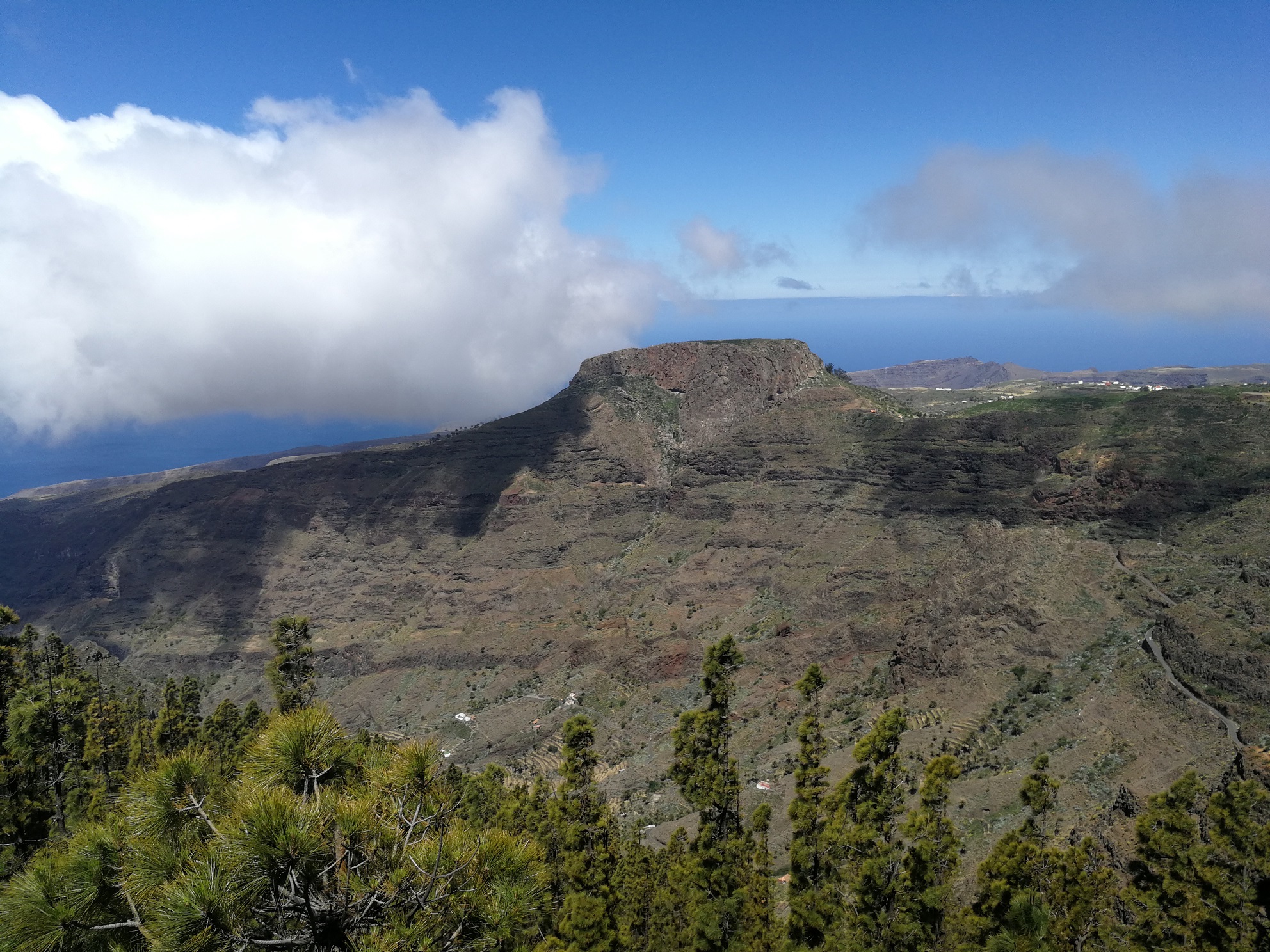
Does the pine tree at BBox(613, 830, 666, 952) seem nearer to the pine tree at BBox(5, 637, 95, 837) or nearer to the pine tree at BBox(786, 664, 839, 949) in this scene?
the pine tree at BBox(786, 664, 839, 949)

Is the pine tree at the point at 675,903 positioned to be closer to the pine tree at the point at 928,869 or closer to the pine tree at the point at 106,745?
the pine tree at the point at 928,869

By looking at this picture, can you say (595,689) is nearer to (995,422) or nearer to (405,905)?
(995,422)

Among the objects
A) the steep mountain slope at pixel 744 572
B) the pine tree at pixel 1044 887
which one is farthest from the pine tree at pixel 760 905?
the steep mountain slope at pixel 744 572

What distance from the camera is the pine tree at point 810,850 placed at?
66.9 ft

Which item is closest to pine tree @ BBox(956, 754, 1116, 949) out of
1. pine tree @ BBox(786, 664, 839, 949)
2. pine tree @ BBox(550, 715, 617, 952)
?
pine tree @ BBox(786, 664, 839, 949)

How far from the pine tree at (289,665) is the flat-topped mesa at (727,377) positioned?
82133mm

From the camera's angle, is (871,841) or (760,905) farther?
(760,905)

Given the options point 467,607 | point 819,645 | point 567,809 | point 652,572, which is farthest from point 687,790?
point 467,607

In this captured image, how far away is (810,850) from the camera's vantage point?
21.6m

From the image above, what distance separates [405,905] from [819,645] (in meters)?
59.2

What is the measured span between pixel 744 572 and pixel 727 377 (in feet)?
124

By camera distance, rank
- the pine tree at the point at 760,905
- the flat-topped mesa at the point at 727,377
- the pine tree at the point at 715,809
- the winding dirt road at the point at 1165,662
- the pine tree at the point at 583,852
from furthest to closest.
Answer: the flat-topped mesa at the point at 727,377 < the winding dirt road at the point at 1165,662 < the pine tree at the point at 760,905 < the pine tree at the point at 715,809 < the pine tree at the point at 583,852

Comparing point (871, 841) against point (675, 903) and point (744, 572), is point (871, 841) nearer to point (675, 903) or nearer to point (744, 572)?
point (675, 903)

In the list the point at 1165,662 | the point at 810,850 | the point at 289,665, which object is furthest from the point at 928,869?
the point at 1165,662
